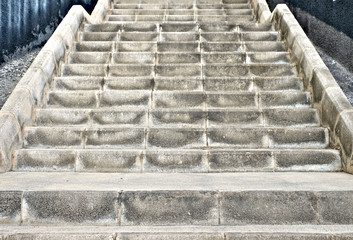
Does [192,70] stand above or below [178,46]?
below

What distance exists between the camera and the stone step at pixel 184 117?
4.62 meters

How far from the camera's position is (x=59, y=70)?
553 centimetres

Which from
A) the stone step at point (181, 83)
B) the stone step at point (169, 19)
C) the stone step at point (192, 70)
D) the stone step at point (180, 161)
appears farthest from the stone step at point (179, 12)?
the stone step at point (180, 161)

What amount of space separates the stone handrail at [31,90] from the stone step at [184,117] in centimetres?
28

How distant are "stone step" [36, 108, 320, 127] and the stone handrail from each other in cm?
28

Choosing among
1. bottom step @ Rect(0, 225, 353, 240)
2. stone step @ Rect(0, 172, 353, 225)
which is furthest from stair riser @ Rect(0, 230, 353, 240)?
Result: stone step @ Rect(0, 172, 353, 225)

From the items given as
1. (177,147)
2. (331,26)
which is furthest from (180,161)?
(331,26)

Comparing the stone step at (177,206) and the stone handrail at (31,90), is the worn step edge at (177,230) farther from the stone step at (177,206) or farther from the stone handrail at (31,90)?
the stone handrail at (31,90)

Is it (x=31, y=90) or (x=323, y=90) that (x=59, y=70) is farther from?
(x=323, y=90)

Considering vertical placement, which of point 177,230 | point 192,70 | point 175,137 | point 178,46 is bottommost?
point 177,230

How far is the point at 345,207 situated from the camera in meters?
3.16

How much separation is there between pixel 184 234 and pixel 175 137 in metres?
1.68

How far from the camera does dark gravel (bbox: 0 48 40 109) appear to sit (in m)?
5.81

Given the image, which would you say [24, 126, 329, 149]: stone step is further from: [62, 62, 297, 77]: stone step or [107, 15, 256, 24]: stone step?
[107, 15, 256, 24]: stone step
